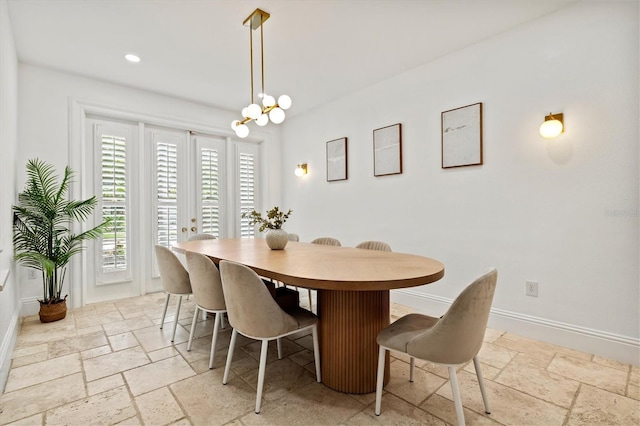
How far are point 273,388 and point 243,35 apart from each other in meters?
2.85

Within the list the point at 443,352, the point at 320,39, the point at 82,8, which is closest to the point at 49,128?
the point at 82,8

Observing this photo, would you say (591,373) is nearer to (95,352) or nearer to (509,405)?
(509,405)

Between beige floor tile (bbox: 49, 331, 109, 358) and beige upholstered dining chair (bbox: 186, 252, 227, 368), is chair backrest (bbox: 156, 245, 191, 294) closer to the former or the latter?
beige upholstered dining chair (bbox: 186, 252, 227, 368)

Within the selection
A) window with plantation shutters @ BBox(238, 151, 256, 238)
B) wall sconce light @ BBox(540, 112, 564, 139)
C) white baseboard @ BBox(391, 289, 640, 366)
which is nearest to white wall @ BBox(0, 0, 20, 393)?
window with plantation shutters @ BBox(238, 151, 256, 238)

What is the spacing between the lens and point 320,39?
2.89 m

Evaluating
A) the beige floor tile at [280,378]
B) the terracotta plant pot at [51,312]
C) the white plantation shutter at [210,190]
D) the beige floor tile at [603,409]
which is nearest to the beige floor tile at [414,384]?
the beige floor tile at [280,378]

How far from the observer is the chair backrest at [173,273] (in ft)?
8.45

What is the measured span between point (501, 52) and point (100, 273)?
4.99 m

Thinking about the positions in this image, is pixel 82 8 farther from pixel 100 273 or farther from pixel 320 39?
pixel 100 273

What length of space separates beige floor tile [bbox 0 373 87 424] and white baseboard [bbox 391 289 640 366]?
3147 millimetres

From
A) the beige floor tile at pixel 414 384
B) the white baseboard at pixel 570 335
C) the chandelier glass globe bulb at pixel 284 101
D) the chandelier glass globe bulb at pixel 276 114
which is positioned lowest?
the beige floor tile at pixel 414 384

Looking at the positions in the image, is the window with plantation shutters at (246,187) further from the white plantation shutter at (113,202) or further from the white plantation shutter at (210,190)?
the white plantation shutter at (113,202)

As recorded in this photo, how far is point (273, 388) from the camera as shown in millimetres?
1908

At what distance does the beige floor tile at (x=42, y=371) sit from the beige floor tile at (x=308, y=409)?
1.44m
